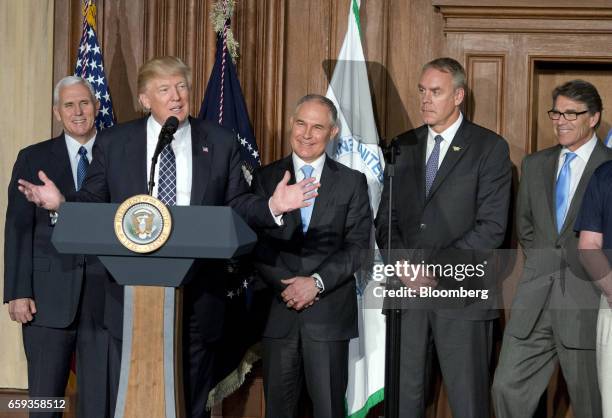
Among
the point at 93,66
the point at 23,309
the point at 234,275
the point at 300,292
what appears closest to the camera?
the point at 300,292

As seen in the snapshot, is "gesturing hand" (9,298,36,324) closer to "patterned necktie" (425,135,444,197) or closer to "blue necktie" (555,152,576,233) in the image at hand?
"patterned necktie" (425,135,444,197)

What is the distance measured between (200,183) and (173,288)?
2.20 feet

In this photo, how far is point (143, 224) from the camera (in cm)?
322

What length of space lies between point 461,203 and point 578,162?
649 millimetres

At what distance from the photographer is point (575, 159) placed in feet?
15.5

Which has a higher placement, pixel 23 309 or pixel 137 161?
pixel 137 161

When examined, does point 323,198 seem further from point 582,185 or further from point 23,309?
point 23,309

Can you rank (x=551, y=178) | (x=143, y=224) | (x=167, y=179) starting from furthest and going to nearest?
(x=551, y=178), (x=167, y=179), (x=143, y=224)

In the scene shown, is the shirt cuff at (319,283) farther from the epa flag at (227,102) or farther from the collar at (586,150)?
the collar at (586,150)

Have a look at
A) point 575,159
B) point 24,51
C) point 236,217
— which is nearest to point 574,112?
point 575,159

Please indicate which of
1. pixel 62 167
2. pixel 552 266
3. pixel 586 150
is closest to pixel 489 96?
pixel 586 150

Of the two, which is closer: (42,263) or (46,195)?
(46,195)

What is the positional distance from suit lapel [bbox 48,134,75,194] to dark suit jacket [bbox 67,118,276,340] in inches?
24.7

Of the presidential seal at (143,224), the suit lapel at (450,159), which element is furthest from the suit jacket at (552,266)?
the presidential seal at (143,224)
